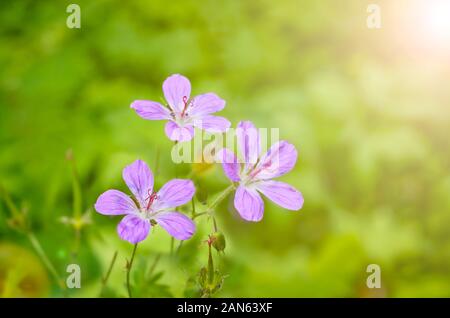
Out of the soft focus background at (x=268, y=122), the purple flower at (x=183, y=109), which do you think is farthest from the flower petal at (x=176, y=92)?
the soft focus background at (x=268, y=122)

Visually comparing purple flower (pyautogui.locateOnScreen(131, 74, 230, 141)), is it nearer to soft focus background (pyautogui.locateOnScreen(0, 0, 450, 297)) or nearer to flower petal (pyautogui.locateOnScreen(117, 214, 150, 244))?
flower petal (pyautogui.locateOnScreen(117, 214, 150, 244))

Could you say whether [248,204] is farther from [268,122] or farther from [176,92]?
[268,122]

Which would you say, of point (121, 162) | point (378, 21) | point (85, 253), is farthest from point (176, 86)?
point (378, 21)

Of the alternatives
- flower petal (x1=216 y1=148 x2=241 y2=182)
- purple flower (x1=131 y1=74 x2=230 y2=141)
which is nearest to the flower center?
purple flower (x1=131 y1=74 x2=230 y2=141)

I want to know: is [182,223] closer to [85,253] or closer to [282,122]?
[85,253]

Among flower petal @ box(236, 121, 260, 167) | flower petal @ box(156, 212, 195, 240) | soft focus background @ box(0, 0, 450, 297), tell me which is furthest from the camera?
soft focus background @ box(0, 0, 450, 297)

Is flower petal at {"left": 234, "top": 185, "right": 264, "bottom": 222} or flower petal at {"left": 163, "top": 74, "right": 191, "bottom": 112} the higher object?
flower petal at {"left": 163, "top": 74, "right": 191, "bottom": 112}
